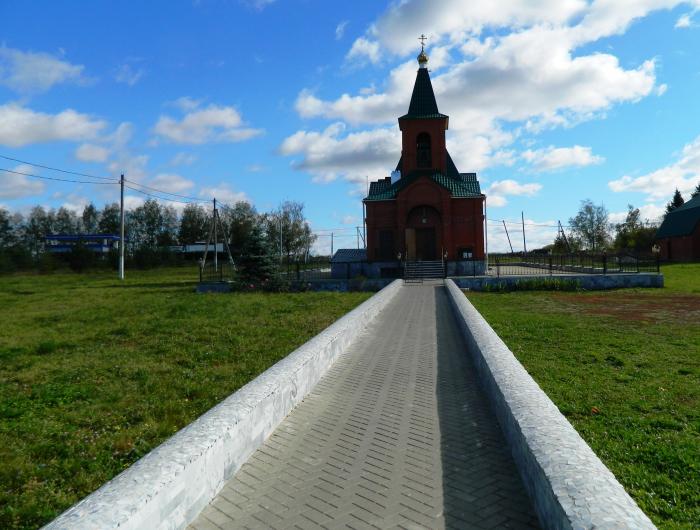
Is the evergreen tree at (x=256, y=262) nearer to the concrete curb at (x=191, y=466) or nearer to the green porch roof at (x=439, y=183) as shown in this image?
the green porch roof at (x=439, y=183)

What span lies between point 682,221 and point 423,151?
34826 millimetres

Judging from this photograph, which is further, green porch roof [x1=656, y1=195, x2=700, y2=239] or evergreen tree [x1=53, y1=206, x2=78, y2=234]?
evergreen tree [x1=53, y1=206, x2=78, y2=234]

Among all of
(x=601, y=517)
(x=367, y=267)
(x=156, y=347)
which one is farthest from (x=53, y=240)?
(x=601, y=517)

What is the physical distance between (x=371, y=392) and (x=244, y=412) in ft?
6.50

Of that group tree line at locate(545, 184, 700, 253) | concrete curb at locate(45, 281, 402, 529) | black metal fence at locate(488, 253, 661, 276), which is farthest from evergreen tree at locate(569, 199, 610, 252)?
concrete curb at locate(45, 281, 402, 529)

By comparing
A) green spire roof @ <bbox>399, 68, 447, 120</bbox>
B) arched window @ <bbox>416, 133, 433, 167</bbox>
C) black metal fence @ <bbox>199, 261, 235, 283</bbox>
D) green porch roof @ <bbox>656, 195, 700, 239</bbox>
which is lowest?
black metal fence @ <bbox>199, 261, 235, 283</bbox>

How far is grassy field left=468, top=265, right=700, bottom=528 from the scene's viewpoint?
3.46 meters

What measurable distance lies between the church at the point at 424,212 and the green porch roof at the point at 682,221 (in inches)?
1193

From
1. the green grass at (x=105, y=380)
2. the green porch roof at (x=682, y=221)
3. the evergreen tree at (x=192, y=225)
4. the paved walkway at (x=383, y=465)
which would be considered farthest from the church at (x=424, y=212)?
the evergreen tree at (x=192, y=225)

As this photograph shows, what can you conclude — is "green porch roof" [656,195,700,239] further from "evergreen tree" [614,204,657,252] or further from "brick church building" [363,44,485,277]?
"brick church building" [363,44,485,277]

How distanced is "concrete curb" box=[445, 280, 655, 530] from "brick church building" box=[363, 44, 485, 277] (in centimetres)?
2286

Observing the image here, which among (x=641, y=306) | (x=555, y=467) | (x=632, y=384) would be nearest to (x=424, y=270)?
(x=641, y=306)

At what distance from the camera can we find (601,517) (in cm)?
213

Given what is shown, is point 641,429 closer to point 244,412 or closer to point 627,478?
point 627,478
